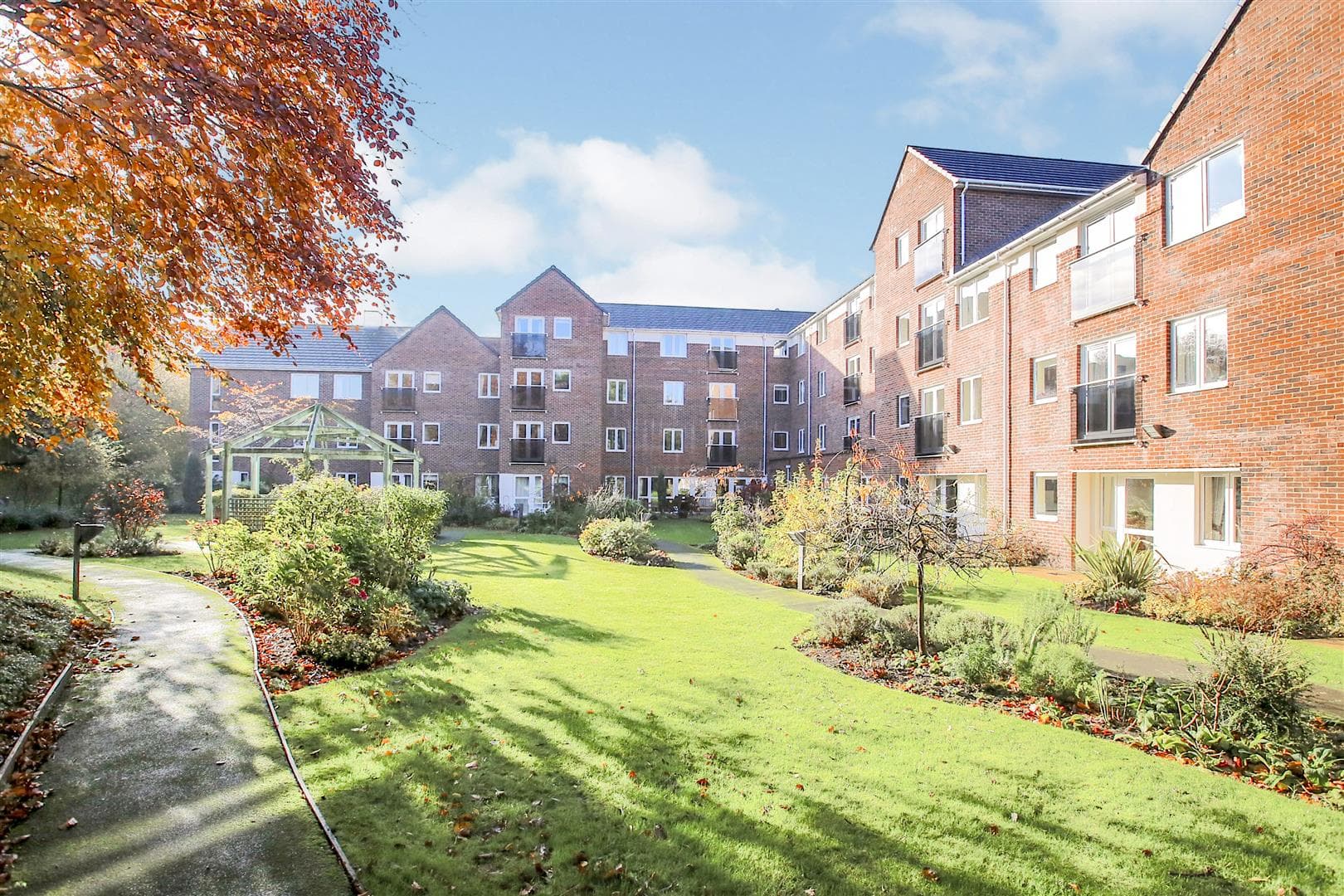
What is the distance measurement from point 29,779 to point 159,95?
16.4 feet

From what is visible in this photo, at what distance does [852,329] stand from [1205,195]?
17465mm

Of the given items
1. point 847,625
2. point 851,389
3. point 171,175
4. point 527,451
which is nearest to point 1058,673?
point 847,625

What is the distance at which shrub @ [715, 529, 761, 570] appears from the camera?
18.0 meters

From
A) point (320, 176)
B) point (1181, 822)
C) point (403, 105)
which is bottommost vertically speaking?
point (1181, 822)

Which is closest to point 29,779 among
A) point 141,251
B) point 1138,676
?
point 141,251

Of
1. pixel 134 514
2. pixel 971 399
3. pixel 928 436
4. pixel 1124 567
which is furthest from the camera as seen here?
pixel 928 436

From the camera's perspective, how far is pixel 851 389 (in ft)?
101

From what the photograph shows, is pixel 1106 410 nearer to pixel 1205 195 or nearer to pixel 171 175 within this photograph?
pixel 1205 195

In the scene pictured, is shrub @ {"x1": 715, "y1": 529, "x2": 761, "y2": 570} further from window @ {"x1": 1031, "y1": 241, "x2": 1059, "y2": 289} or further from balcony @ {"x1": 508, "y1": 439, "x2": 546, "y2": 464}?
balcony @ {"x1": 508, "y1": 439, "x2": 546, "y2": 464}

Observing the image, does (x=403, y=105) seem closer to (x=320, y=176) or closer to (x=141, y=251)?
(x=320, y=176)

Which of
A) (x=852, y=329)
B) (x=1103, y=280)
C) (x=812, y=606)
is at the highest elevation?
(x=852, y=329)

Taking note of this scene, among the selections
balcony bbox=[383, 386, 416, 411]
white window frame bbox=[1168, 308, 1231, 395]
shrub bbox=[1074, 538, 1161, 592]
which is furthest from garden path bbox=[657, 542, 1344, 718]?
balcony bbox=[383, 386, 416, 411]

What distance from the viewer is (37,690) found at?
6.38 m

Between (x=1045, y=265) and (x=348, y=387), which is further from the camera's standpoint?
(x=348, y=387)
